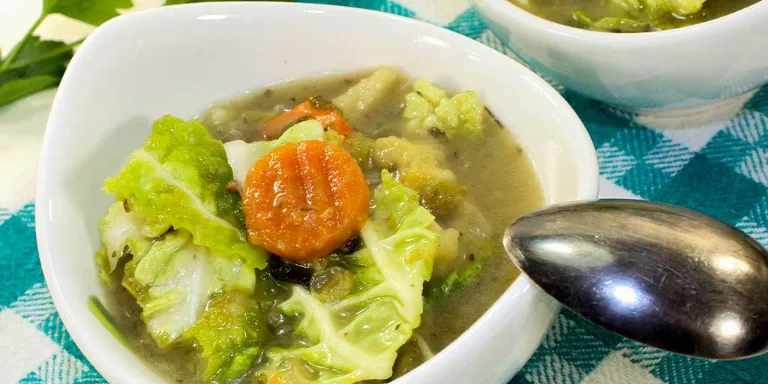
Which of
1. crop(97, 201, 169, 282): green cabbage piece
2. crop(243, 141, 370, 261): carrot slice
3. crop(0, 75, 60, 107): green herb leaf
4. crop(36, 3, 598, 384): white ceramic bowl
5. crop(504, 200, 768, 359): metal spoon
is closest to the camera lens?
crop(504, 200, 768, 359): metal spoon

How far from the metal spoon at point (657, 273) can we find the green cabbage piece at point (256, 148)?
55cm

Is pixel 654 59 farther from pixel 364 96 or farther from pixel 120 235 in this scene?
pixel 120 235

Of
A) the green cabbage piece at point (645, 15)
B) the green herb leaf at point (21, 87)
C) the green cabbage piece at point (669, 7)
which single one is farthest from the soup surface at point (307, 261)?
the green herb leaf at point (21, 87)

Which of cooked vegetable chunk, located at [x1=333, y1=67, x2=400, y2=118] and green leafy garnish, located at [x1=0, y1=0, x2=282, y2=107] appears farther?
green leafy garnish, located at [x1=0, y1=0, x2=282, y2=107]

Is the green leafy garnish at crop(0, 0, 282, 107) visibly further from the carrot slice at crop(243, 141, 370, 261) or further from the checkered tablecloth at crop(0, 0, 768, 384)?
the carrot slice at crop(243, 141, 370, 261)

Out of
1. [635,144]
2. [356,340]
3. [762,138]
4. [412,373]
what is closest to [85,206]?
[356,340]

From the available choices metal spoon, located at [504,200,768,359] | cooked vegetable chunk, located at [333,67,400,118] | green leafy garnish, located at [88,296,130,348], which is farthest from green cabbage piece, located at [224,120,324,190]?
metal spoon, located at [504,200,768,359]

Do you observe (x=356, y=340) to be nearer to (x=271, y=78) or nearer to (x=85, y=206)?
(x=85, y=206)

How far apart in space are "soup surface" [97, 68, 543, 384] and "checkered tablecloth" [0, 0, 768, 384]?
0.78 ft

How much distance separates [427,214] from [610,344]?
19.6 inches

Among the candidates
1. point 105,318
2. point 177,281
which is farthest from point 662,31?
point 105,318

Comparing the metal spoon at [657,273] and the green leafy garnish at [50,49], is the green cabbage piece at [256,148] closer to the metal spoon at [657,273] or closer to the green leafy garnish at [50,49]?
the metal spoon at [657,273]

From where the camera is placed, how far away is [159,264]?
1571 mm

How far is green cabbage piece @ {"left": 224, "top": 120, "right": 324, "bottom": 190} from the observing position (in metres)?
1.69
